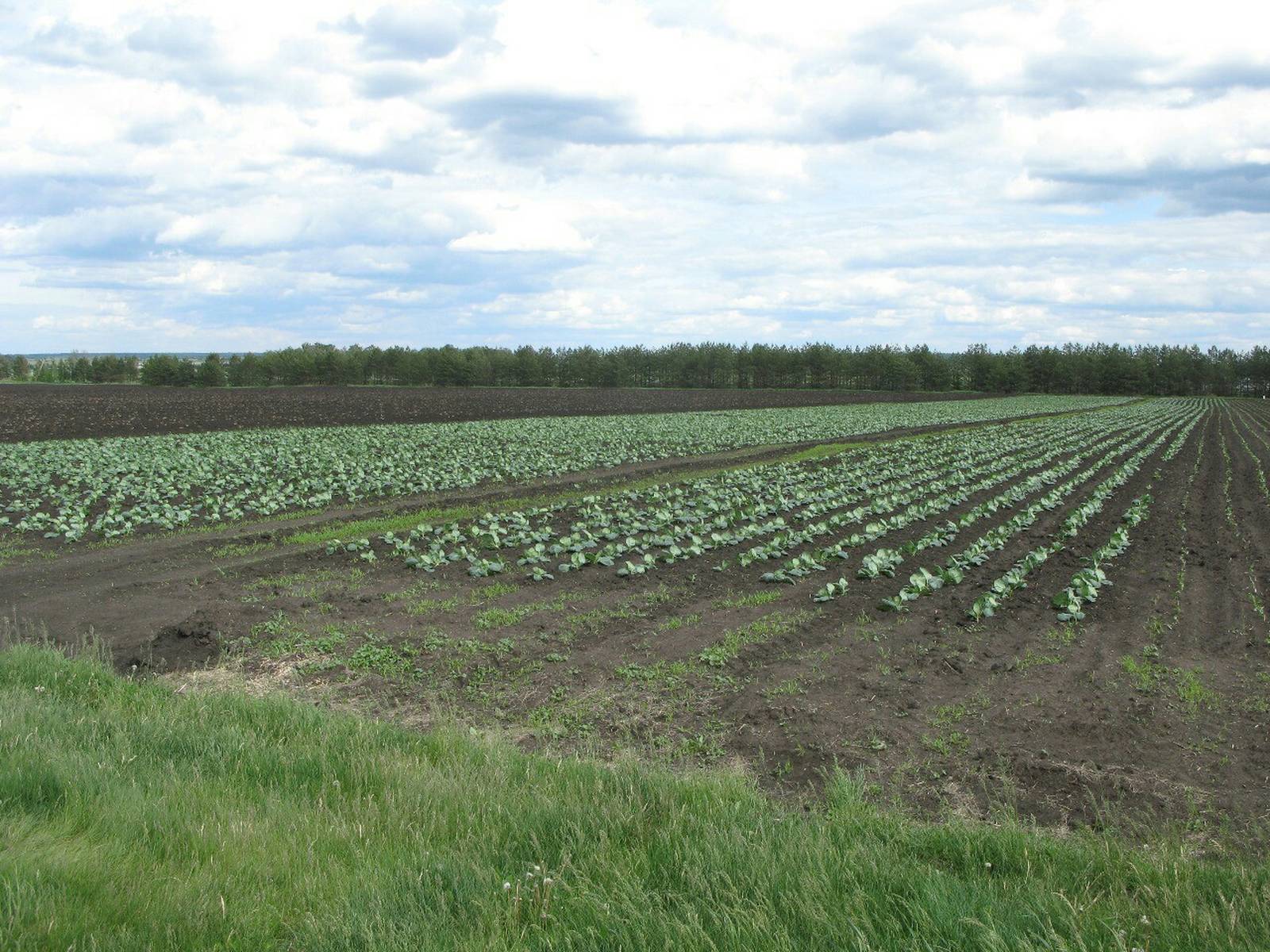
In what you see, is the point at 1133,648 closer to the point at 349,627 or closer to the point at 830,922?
the point at 830,922

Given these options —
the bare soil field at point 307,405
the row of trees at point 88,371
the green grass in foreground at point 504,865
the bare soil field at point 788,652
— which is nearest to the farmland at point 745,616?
the bare soil field at point 788,652

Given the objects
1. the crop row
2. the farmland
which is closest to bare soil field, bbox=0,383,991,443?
the farmland

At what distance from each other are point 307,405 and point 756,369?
69.4 m

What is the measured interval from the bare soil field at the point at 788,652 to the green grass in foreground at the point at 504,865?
1.34 metres

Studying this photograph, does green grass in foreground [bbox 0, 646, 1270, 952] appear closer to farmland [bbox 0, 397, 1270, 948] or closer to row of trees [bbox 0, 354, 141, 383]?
farmland [bbox 0, 397, 1270, 948]

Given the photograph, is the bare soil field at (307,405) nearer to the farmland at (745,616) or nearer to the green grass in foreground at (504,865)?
the farmland at (745,616)

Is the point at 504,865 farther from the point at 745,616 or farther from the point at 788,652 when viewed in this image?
the point at 745,616

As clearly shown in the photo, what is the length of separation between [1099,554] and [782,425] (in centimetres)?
3327

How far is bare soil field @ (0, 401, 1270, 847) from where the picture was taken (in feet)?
22.0

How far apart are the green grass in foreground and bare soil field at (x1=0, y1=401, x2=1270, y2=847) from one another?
1338mm

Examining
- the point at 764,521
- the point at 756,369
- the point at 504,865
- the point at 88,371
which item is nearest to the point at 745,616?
the point at 764,521

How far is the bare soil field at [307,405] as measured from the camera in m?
44.0

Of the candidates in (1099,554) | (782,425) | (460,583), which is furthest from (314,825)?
(782,425)

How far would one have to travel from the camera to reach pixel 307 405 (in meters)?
60.8
